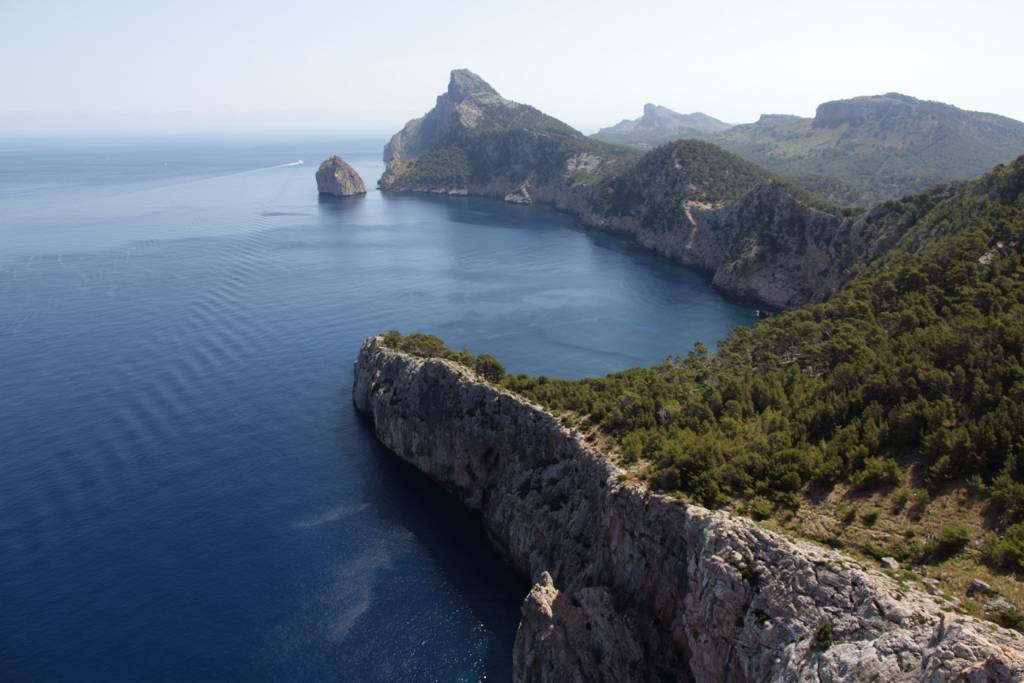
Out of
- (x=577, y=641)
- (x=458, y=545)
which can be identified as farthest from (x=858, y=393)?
(x=458, y=545)

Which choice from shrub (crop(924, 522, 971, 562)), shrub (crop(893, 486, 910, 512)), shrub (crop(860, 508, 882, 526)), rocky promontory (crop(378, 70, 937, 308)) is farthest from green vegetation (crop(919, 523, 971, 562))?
rocky promontory (crop(378, 70, 937, 308))

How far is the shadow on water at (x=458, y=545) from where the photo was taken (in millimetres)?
46938

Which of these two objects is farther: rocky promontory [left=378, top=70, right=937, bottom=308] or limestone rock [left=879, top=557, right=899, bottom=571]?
rocky promontory [left=378, top=70, right=937, bottom=308]

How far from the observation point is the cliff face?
25969 mm

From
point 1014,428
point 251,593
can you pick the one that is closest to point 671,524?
point 1014,428

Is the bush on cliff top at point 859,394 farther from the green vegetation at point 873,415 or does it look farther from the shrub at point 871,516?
the shrub at point 871,516

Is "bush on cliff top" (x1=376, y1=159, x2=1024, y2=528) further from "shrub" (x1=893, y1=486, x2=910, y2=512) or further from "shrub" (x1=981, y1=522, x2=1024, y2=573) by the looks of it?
"shrub" (x1=981, y1=522, x2=1024, y2=573)

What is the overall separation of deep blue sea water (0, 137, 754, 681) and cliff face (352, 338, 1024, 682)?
212 inches

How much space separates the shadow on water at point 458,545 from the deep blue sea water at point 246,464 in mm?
215

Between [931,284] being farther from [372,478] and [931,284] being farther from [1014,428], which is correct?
[372,478]

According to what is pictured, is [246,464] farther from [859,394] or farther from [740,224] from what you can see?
[740,224]

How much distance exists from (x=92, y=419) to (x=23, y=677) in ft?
117

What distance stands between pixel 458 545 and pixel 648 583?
71.6 feet

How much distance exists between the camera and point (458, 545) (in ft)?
185
